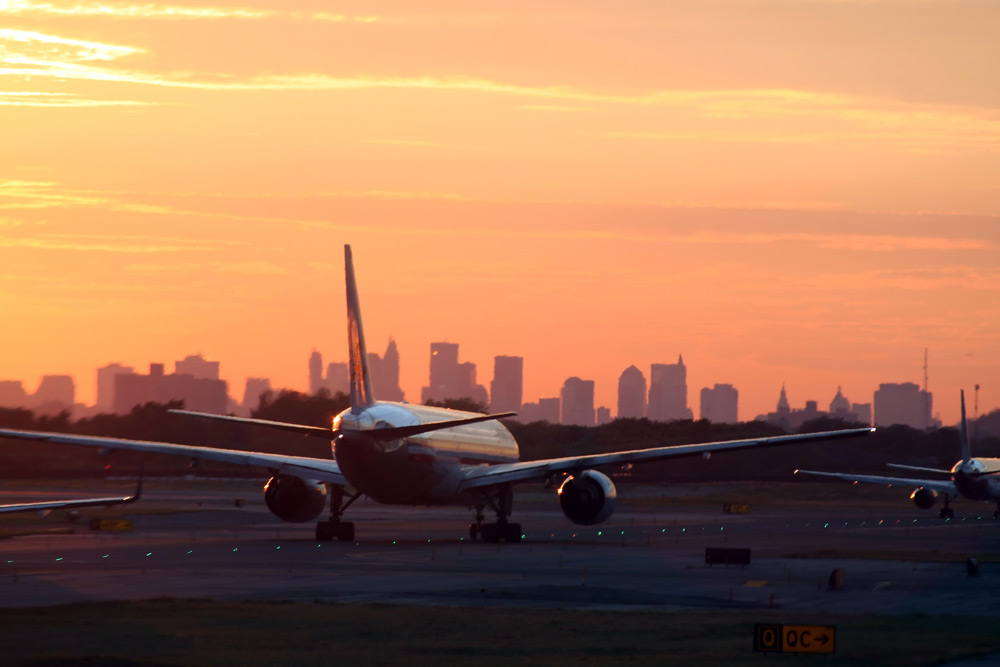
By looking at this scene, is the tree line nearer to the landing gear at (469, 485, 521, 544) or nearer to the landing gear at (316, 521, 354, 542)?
the landing gear at (469, 485, 521, 544)

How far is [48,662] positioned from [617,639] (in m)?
7.76

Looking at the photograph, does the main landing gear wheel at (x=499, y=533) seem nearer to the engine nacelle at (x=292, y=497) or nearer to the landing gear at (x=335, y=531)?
the landing gear at (x=335, y=531)

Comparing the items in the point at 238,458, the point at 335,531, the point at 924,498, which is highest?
the point at 238,458

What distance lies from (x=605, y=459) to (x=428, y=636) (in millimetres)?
23922

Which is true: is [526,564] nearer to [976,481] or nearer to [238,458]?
[238,458]

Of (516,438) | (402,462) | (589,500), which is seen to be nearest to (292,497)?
(402,462)

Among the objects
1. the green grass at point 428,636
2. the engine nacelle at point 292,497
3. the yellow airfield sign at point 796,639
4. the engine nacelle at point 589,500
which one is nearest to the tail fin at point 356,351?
the engine nacelle at point 292,497

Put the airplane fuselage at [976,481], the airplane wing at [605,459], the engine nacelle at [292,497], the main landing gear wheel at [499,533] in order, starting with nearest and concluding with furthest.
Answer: the airplane wing at [605,459] < the main landing gear wheel at [499,533] < the engine nacelle at [292,497] < the airplane fuselage at [976,481]

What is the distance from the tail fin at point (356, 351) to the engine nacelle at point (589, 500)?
6.78 m

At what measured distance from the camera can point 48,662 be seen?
679 inches

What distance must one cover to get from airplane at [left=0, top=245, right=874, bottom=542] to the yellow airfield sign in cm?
2177

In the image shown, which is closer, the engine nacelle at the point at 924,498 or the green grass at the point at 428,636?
the green grass at the point at 428,636

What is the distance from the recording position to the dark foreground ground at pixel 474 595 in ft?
62.2

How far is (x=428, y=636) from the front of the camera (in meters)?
20.2
